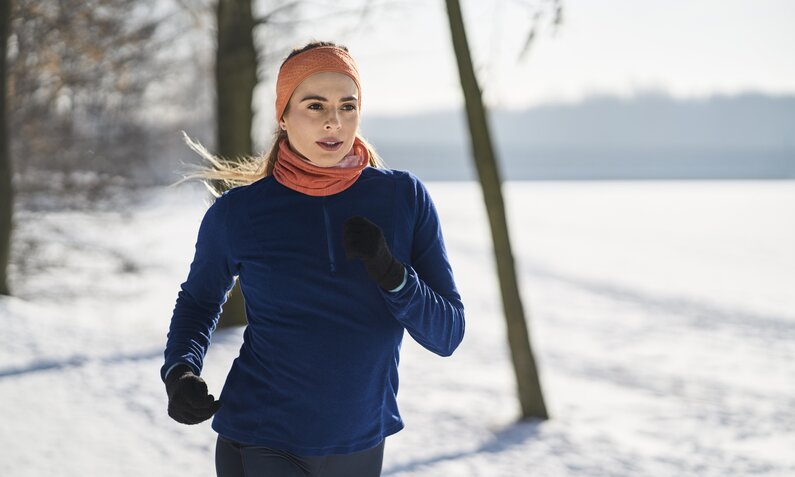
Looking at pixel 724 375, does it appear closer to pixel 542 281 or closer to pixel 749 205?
pixel 542 281

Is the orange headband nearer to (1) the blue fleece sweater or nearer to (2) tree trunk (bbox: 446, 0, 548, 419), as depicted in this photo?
(1) the blue fleece sweater

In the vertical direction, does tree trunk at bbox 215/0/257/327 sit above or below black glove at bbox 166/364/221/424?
above

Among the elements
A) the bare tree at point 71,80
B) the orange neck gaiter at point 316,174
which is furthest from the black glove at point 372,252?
the bare tree at point 71,80

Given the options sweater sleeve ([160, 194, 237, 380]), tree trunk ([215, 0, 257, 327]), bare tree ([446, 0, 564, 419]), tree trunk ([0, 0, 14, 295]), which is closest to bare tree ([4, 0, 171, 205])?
tree trunk ([0, 0, 14, 295])

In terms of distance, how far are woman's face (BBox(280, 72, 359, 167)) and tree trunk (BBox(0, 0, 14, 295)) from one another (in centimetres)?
710

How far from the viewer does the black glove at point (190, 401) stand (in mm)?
1539

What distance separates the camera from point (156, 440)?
4.62 m

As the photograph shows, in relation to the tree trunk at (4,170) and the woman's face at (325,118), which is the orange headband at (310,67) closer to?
the woman's face at (325,118)

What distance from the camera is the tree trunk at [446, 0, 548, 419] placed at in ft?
18.4

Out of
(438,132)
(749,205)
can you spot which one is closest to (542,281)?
(749,205)

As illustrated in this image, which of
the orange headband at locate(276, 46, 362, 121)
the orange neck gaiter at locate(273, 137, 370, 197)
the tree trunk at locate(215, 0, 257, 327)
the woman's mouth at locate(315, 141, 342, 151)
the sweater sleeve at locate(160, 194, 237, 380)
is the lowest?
the sweater sleeve at locate(160, 194, 237, 380)

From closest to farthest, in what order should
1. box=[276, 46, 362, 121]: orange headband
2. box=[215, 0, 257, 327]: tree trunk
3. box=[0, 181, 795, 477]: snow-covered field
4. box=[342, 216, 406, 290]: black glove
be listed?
box=[342, 216, 406, 290]: black glove, box=[276, 46, 362, 121]: orange headband, box=[0, 181, 795, 477]: snow-covered field, box=[215, 0, 257, 327]: tree trunk

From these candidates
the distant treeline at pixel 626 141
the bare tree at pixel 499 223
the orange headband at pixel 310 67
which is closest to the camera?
the orange headband at pixel 310 67

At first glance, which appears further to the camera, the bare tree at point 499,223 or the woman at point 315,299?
the bare tree at point 499,223
